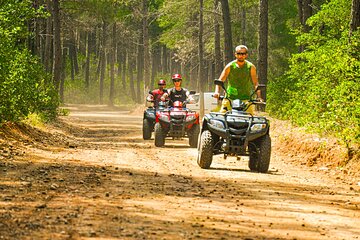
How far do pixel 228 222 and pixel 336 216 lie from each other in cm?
164

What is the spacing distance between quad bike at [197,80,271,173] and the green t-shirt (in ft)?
0.96

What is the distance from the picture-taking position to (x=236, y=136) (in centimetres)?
1312

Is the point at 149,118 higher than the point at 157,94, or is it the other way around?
the point at 157,94

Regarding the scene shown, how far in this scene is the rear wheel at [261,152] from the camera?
13273 mm

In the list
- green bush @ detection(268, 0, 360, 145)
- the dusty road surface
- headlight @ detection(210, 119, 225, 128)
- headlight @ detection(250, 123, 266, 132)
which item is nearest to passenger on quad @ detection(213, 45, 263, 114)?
headlight @ detection(210, 119, 225, 128)

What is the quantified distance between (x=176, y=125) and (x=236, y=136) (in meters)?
6.08

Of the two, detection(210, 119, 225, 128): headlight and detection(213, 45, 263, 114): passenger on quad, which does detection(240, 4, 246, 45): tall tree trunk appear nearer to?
detection(213, 45, 263, 114): passenger on quad

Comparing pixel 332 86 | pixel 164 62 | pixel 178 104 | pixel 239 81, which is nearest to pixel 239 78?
pixel 239 81

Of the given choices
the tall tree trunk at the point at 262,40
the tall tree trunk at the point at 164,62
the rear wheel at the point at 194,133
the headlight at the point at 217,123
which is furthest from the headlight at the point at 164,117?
the tall tree trunk at the point at 164,62

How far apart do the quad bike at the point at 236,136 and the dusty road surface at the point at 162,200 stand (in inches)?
13.6

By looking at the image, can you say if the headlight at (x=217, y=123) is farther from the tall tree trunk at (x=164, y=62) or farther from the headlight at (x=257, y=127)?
the tall tree trunk at (x=164, y=62)

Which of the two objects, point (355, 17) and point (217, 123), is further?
point (355, 17)

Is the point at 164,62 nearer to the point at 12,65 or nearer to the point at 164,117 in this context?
the point at 164,117

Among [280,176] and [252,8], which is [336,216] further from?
[252,8]
